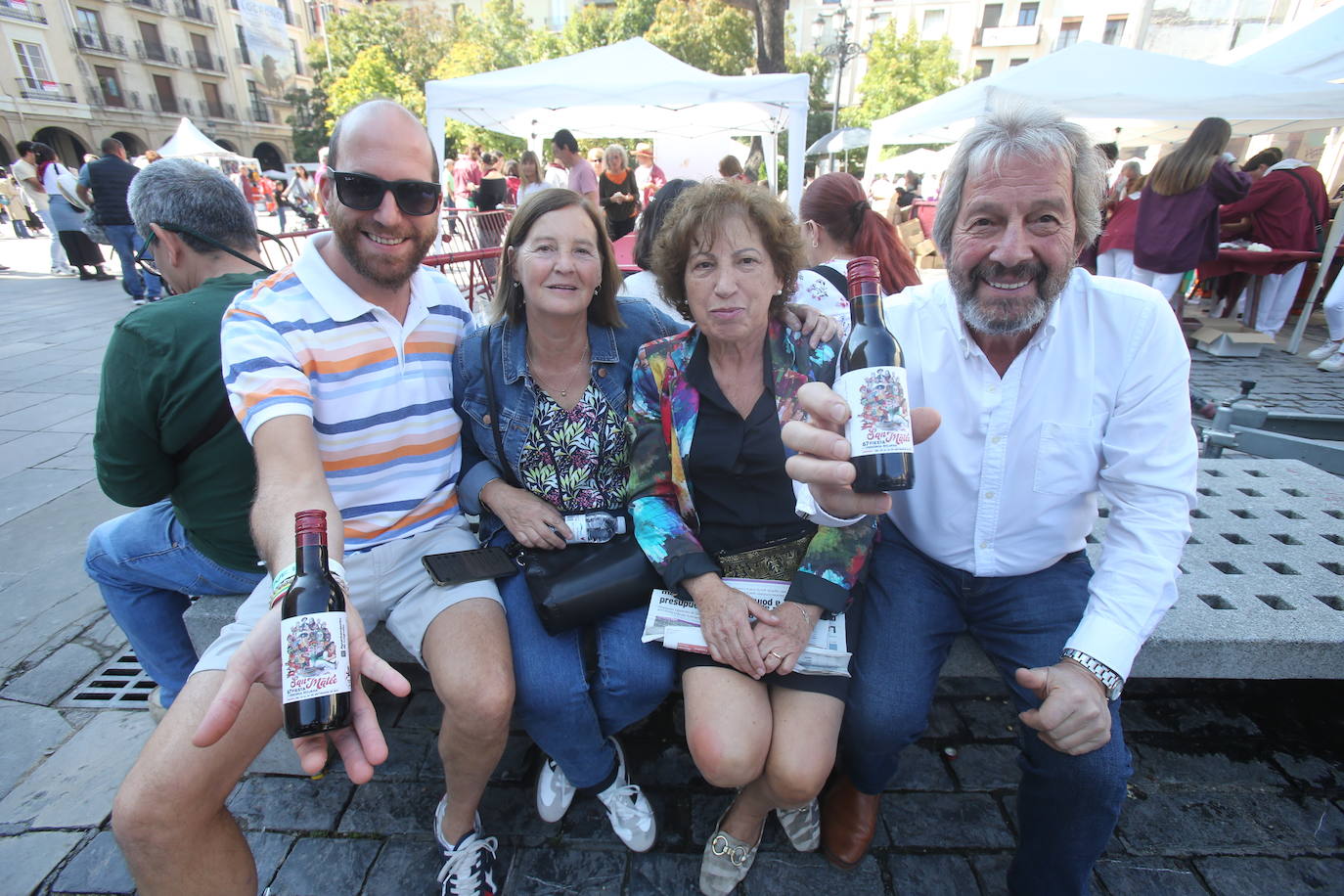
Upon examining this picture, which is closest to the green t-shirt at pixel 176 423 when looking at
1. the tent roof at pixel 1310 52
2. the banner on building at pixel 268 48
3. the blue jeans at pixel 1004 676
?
the blue jeans at pixel 1004 676

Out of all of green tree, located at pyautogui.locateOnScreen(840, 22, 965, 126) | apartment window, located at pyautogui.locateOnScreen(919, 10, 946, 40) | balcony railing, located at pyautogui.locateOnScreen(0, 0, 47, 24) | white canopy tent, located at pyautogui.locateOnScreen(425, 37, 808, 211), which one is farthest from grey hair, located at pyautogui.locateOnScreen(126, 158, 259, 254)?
apartment window, located at pyautogui.locateOnScreen(919, 10, 946, 40)

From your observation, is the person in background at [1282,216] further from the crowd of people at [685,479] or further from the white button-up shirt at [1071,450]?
the crowd of people at [685,479]

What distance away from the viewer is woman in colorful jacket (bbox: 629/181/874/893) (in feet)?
5.99

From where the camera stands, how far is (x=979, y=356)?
1956 millimetres

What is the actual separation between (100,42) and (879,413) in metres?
52.7

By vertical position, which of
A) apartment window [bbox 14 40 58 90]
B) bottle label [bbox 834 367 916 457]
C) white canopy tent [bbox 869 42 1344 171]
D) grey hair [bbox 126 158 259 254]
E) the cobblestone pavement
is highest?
apartment window [bbox 14 40 58 90]

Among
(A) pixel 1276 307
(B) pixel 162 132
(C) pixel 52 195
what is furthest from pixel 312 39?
(A) pixel 1276 307

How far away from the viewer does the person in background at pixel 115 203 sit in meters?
9.59

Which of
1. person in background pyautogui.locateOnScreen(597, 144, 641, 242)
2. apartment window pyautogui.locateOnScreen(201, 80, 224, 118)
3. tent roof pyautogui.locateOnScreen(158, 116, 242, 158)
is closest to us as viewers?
person in background pyautogui.locateOnScreen(597, 144, 641, 242)

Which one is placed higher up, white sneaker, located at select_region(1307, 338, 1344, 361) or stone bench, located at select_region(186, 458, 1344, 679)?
stone bench, located at select_region(186, 458, 1344, 679)

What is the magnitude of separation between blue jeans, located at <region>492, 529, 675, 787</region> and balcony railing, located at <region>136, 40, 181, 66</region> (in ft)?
175

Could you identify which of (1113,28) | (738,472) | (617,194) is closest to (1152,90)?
(617,194)

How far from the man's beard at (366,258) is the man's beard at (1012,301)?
1.73 meters

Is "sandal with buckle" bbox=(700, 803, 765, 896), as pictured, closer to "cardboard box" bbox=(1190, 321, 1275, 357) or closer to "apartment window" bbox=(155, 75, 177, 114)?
"cardboard box" bbox=(1190, 321, 1275, 357)
